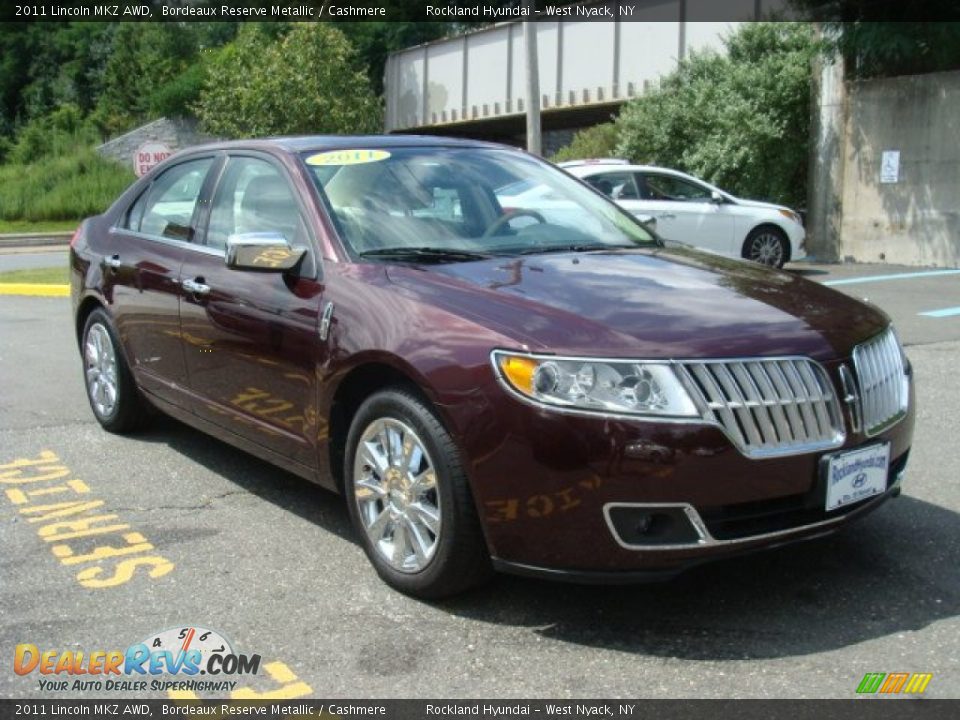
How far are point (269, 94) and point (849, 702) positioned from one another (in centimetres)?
3649

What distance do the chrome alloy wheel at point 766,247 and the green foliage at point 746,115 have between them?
3.52 m

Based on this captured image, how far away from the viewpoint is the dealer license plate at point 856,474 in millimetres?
3441

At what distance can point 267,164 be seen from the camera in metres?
4.86

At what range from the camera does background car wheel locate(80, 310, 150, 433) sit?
5.96 m

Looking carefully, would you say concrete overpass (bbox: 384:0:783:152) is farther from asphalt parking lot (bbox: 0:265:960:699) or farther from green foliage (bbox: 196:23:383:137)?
asphalt parking lot (bbox: 0:265:960:699)

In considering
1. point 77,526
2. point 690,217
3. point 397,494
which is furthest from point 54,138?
point 397,494

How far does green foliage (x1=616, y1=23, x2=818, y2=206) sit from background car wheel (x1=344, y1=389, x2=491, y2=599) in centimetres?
1540

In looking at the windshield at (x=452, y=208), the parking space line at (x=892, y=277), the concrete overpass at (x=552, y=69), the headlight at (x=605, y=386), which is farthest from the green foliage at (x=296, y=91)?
the headlight at (x=605, y=386)

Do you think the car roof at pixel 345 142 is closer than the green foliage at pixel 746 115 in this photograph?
Yes

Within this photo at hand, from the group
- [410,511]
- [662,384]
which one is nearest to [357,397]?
[410,511]

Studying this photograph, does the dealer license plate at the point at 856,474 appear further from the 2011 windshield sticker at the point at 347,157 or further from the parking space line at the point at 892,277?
the parking space line at the point at 892,277

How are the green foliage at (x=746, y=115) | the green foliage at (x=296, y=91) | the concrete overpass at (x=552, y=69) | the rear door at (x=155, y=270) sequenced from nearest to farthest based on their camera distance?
the rear door at (x=155, y=270) → the green foliage at (x=746, y=115) → the concrete overpass at (x=552, y=69) → the green foliage at (x=296, y=91)

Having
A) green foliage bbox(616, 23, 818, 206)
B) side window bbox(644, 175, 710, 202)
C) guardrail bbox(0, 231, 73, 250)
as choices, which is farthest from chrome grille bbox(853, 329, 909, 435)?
guardrail bbox(0, 231, 73, 250)

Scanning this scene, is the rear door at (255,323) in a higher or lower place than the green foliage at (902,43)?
lower
